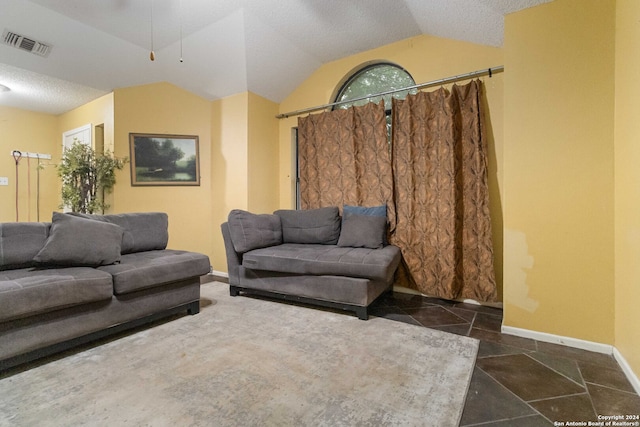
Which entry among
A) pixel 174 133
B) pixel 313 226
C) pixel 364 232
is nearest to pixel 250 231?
pixel 313 226

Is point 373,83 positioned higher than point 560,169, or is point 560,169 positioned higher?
point 373,83

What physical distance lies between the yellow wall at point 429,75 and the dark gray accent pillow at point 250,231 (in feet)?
2.95

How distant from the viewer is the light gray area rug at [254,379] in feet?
4.42

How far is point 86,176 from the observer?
3701mm

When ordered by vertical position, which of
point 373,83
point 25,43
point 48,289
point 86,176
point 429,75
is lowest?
point 48,289

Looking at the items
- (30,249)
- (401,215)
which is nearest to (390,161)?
(401,215)

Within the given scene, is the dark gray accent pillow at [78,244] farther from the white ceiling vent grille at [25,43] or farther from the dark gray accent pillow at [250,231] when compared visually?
the white ceiling vent grille at [25,43]

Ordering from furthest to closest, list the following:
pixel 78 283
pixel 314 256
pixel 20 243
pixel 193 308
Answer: pixel 314 256 < pixel 193 308 < pixel 20 243 < pixel 78 283

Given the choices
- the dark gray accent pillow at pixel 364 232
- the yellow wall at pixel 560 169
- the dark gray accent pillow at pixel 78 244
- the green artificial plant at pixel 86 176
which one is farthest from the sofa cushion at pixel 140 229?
the yellow wall at pixel 560 169

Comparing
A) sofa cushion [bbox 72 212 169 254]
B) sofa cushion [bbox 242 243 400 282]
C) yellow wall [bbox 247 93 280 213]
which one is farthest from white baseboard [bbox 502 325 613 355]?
sofa cushion [bbox 72 212 169 254]

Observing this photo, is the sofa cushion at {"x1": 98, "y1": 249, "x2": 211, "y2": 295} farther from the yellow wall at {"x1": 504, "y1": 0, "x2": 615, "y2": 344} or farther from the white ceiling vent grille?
the yellow wall at {"x1": 504, "y1": 0, "x2": 615, "y2": 344}

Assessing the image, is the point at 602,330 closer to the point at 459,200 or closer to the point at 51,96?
the point at 459,200

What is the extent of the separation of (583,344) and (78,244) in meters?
3.67

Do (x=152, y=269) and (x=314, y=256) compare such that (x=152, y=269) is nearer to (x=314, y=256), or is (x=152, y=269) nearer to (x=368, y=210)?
(x=314, y=256)
